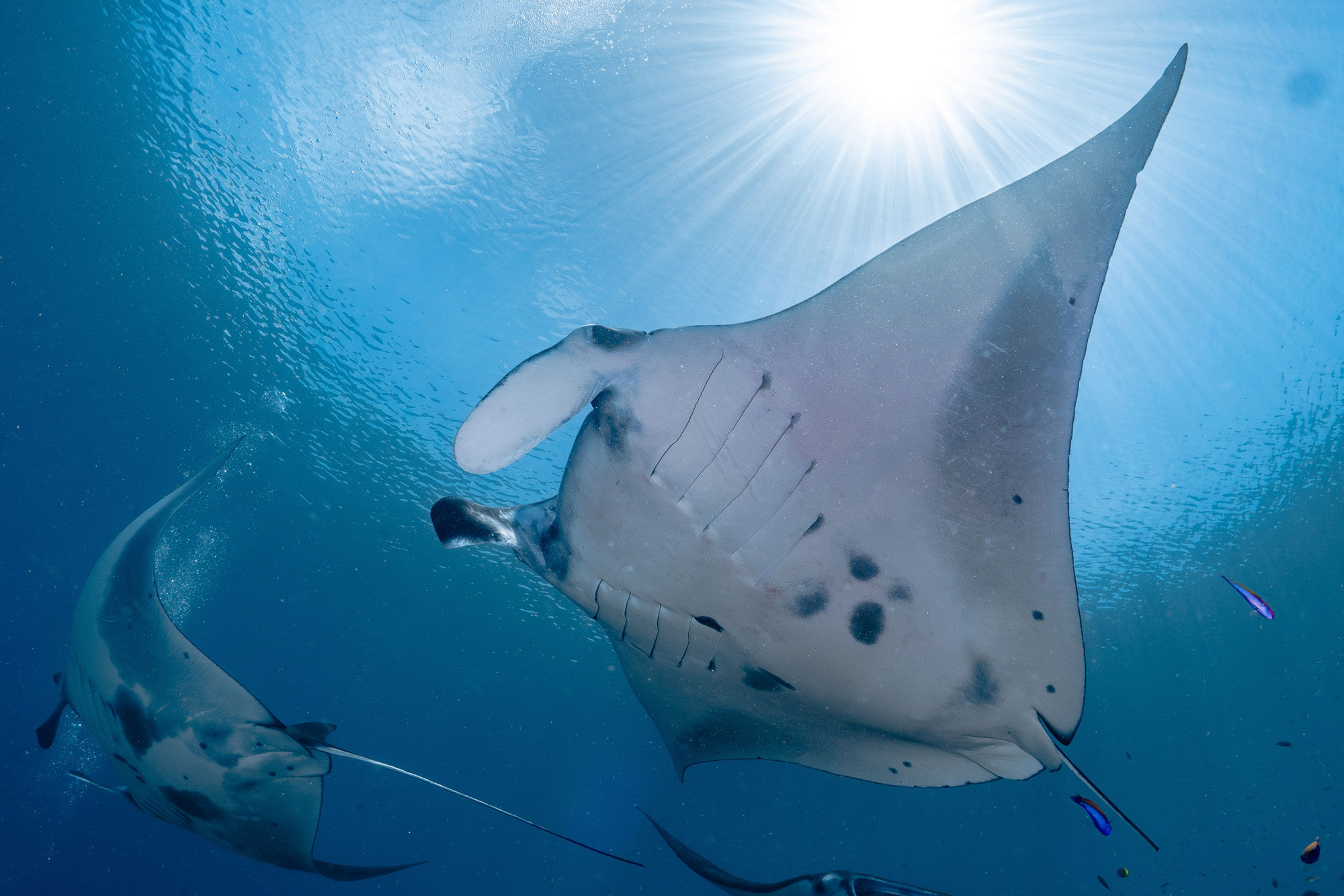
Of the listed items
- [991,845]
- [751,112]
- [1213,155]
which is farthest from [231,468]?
[991,845]

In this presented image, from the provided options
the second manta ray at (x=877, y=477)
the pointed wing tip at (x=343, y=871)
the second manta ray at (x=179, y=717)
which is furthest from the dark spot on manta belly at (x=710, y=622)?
the pointed wing tip at (x=343, y=871)

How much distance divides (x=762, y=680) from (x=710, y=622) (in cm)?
34

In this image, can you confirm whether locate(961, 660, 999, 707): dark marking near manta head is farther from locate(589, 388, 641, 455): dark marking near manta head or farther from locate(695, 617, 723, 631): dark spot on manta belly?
locate(589, 388, 641, 455): dark marking near manta head

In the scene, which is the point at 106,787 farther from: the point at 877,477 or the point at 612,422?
the point at 877,477

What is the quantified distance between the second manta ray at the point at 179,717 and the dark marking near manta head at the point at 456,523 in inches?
56.8

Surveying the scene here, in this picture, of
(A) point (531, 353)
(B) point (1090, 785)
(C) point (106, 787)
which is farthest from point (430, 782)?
(A) point (531, 353)

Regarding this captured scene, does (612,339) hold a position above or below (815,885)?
above

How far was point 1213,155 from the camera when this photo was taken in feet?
18.4

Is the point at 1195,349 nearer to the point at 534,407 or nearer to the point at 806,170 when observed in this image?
the point at 806,170

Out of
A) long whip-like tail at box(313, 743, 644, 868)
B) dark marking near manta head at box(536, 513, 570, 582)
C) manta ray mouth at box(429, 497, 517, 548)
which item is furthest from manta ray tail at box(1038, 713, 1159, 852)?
manta ray mouth at box(429, 497, 517, 548)

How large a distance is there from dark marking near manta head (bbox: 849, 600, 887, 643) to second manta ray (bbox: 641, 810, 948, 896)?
0.81 meters

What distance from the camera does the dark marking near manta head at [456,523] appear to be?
200cm

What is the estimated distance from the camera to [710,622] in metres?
2.14

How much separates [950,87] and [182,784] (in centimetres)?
767
